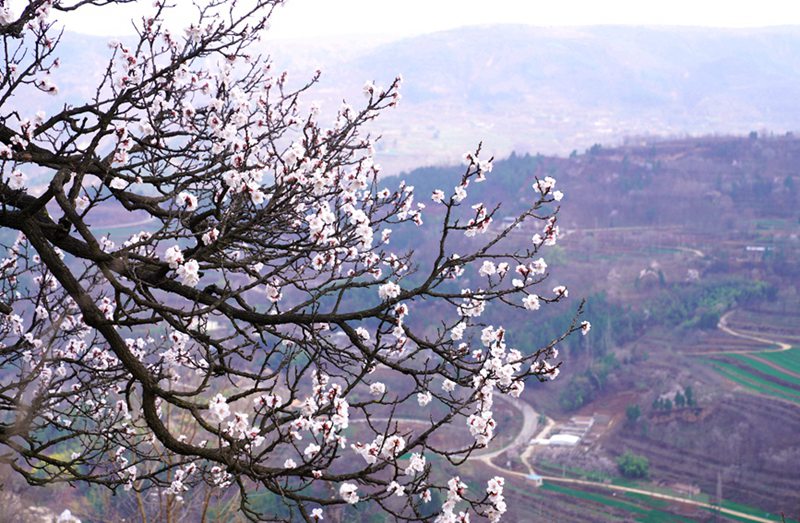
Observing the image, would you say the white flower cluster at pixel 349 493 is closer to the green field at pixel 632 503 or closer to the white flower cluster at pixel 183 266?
the white flower cluster at pixel 183 266

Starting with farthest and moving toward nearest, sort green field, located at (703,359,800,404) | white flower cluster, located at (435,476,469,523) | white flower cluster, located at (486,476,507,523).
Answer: green field, located at (703,359,800,404) < white flower cluster, located at (486,476,507,523) < white flower cluster, located at (435,476,469,523)

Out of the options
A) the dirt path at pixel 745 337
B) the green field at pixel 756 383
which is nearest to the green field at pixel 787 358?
the dirt path at pixel 745 337

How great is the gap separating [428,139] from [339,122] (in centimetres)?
16781

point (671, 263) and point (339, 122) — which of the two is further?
point (671, 263)

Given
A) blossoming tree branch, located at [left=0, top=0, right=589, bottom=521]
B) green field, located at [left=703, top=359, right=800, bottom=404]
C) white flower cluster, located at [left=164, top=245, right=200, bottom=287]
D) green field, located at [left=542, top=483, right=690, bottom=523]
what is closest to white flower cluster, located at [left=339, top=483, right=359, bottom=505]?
blossoming tree branch, located at [left=0, top=0, right=589, bottom=521]

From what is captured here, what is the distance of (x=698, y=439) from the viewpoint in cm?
5266

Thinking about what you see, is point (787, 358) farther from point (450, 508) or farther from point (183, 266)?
point (183, 266)

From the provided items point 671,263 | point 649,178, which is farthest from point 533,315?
point 649,178

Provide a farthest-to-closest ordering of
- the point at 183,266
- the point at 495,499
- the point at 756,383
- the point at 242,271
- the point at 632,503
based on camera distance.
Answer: the point at 756,383, the point at 632,503, the point at 242,271, the point at 495,499, the point at 183,266

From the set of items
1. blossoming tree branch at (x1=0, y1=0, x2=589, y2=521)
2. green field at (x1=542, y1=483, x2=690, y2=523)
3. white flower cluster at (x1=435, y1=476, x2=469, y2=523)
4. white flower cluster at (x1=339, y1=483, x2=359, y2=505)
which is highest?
blossoming tree branch at (x1=0, y1=0, x2=589, y2=521)

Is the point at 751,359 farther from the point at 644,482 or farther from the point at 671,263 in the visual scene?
the point at 671,263

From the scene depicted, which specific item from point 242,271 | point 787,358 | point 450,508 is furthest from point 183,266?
point 787,358

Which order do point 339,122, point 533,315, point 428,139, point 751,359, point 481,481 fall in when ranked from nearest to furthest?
point 339,122, point 481,481, point 751,359, point 533,315, point 428,139

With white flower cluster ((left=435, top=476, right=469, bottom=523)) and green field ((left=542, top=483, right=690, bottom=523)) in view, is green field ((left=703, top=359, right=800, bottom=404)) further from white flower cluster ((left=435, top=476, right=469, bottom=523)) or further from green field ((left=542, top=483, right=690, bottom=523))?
white flower cluster ((left=435, top=476, right=469, bottom=523))
